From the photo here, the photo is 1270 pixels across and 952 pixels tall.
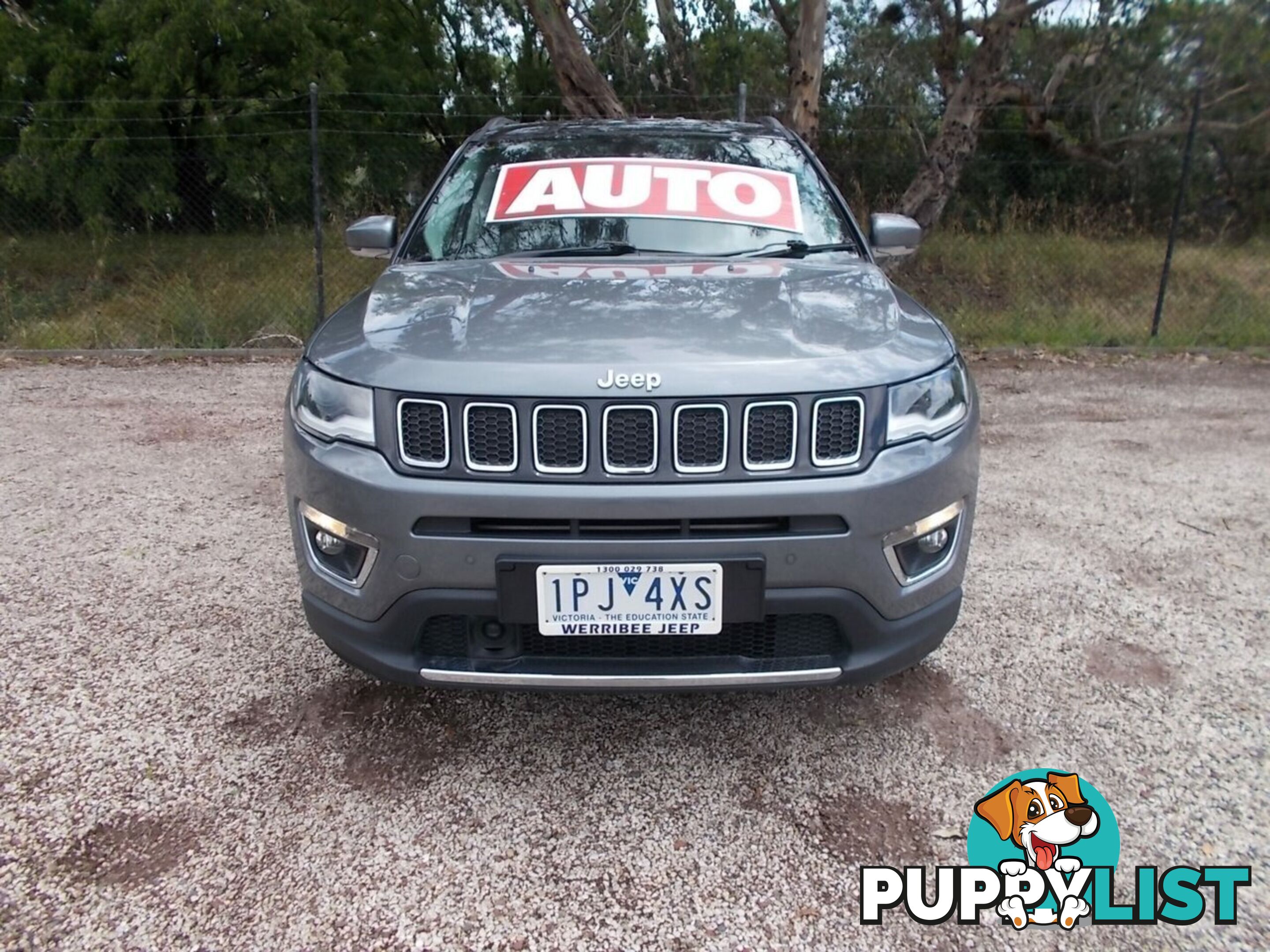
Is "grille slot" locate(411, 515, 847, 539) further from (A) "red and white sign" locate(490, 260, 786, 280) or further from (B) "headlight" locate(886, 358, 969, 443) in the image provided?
(A) "red and white sign" locate(490, 260, 786, 280)

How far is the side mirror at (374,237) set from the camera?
3.43m

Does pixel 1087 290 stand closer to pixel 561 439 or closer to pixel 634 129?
pixel 634 129

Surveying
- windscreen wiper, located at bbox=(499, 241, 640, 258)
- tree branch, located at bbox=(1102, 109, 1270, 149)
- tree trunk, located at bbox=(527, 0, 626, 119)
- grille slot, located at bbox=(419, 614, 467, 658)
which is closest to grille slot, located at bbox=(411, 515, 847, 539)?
grille slot, located at bbox=(419, 614, 467, 658)

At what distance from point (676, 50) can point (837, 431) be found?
13633 mm

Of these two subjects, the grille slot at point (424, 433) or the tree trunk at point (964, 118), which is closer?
the grille slot at point (424, 433)

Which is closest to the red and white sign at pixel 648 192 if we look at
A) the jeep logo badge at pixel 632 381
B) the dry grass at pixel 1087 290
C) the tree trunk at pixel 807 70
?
the jeep logo badge at pixel 632 381

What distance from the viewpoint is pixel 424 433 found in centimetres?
205

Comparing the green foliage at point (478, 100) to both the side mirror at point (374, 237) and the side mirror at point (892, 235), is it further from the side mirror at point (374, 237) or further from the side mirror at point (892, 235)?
the side mirror at point (892, 235)

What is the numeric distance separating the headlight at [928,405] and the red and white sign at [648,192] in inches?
41.4

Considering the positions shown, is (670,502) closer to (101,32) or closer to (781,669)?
(781,669)

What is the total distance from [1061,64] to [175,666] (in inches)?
686

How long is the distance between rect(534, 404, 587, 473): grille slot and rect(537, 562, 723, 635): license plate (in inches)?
8.9

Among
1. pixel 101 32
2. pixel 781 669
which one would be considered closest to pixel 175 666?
pixel 781 669

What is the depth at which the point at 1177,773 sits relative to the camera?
7.73 feet
